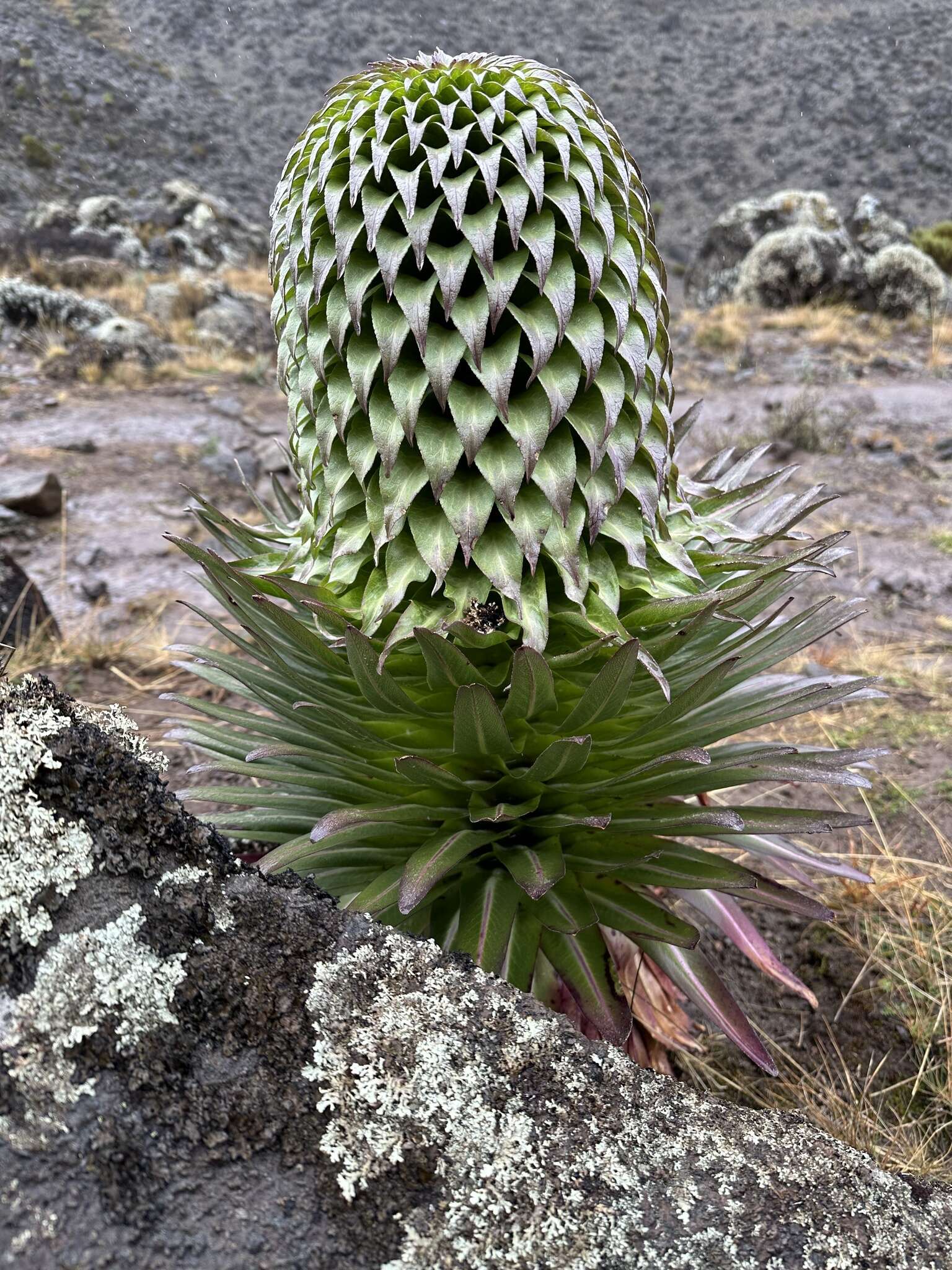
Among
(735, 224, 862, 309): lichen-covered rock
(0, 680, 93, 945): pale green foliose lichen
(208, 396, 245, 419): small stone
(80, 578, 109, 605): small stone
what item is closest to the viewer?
(0, 680, 93, 945): pale green foliose lichen

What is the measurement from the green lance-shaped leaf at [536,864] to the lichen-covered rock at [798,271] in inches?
586

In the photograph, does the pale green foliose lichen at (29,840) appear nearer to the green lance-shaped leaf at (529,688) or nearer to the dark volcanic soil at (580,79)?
the green lance-shaped leaf at (529,688)

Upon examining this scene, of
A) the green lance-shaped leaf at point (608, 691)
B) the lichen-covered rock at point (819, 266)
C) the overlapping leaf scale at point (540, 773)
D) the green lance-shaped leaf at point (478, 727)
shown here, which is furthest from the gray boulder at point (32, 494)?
the lichen-covered rock at point (819, 266)

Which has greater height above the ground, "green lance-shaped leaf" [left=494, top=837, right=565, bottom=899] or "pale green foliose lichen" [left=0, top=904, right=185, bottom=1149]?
"pale green foliose lichen" [left=0, top=904, right=185, bottom=1149]

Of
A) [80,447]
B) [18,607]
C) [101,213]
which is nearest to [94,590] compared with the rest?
[18,607]

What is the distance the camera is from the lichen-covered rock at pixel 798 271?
14.6m

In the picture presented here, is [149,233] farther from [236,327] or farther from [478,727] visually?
[478,727]

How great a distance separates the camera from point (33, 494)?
5215 mm

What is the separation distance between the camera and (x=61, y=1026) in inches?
33.8

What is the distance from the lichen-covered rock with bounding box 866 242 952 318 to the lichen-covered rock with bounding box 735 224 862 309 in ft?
1.16

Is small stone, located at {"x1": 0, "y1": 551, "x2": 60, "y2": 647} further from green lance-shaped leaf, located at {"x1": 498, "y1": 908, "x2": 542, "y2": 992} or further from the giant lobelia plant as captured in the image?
green lance-shaped leaf, located at {"x1": 498, "y1": 908, "x2": 542, "y2": 992}

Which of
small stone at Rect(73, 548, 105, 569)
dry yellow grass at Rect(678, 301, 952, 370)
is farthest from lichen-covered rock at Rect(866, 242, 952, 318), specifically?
small stone at Rect(73, 548, 105, 569)

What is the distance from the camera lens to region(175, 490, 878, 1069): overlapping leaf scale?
1.47 m

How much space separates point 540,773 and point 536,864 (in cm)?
15
